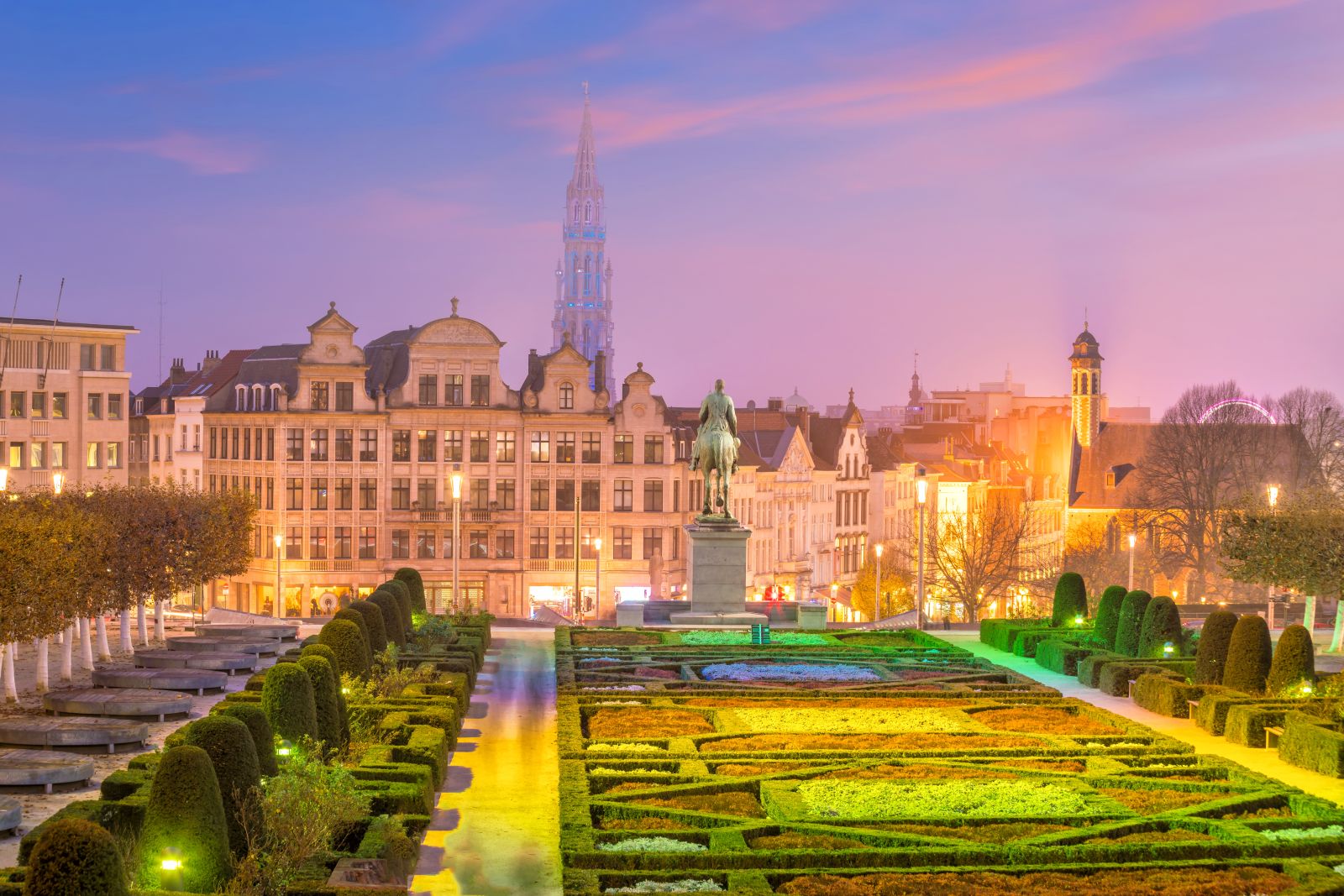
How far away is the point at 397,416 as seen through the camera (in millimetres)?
89312

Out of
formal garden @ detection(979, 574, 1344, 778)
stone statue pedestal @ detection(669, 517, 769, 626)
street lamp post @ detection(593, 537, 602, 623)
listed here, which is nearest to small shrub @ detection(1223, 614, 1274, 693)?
formal garden @ detection(979, 574, 1344, 778)

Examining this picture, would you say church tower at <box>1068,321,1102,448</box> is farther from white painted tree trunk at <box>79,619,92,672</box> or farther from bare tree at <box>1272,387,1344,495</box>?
white painted tree trunk at <box>79,619,92,672</box>

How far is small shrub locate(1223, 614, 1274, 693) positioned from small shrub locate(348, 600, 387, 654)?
59.1 ft

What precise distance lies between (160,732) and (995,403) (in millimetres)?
158038

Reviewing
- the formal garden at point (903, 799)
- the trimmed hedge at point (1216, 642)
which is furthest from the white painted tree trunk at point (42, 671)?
the trimmed hedge at point (1216, 642)

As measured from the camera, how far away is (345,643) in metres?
32.6

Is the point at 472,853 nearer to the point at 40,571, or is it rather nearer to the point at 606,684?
the point at 606,684

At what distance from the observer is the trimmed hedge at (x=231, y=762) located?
1973 cm

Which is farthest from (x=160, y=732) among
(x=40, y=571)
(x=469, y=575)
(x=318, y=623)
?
(x=469, y=575)

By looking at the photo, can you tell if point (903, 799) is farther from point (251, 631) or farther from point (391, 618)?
point (251, 631)

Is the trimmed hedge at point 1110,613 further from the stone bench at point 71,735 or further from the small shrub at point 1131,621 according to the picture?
the stone bench at point 71,735

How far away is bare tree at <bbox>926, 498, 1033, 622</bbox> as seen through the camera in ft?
278

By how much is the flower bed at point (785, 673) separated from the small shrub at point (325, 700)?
13461 millimetres

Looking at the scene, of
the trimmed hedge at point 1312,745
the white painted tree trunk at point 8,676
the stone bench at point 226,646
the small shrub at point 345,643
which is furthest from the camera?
the stone bench at point 226,646
